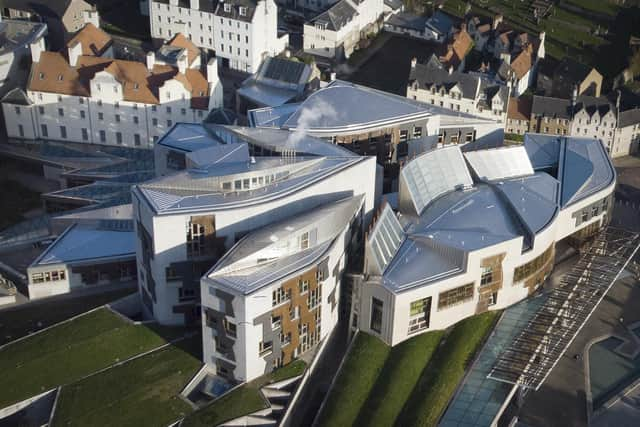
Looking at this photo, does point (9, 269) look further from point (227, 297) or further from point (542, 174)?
point (542, 174)

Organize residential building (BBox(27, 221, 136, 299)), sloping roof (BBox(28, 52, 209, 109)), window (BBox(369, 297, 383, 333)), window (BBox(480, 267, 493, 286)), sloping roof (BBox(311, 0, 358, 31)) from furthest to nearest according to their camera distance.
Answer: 1. sloping roof (BBox(311, 0, 358, 31))
2. sloping roof (BBox(28, 52, 209, 109))
3. residential building (BBox(27, 221, 136, 299))
4. window (BBox(480, 267, 493, 286))
5. window (BBox(369, 297, 383, 333))

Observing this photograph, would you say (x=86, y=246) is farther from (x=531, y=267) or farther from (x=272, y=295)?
(x=531, y=267)

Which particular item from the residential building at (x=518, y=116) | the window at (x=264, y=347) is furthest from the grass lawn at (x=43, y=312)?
the residential building at (x=518, y=116)

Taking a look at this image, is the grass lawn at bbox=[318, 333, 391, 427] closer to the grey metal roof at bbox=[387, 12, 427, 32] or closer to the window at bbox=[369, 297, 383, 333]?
the window at bbox=[369, 297, 383, 333]

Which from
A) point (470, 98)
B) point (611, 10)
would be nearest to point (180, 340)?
point (470, 98)

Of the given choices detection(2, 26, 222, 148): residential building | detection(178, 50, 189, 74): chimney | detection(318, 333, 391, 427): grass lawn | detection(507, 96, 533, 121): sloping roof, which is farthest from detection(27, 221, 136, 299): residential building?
detection(507, 96, 533, 121): sloping roof

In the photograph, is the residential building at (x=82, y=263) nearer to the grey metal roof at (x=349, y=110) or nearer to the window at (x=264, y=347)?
the window at (x=264, y=347)

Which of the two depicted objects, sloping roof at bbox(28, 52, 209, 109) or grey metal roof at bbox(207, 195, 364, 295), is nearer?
grey metal roof at bbox(207, 195, 364, 295)

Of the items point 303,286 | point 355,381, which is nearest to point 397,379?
point 355,381
